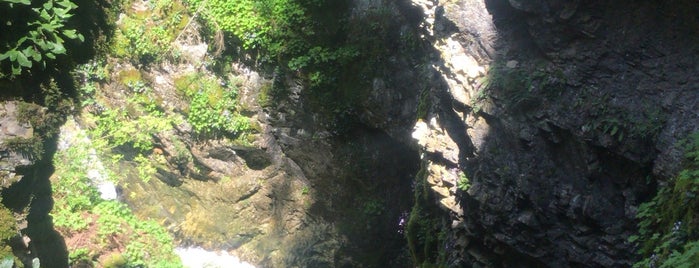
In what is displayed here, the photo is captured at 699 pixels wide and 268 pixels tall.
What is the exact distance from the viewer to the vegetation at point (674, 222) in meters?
3.65

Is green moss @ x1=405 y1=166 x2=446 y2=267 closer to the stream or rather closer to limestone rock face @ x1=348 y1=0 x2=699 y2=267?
limestone rock face @ x1=348 y1=0 x2=699 y2=267

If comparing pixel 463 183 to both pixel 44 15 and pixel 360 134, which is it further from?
pixel 44 15

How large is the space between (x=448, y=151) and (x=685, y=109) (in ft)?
7.83

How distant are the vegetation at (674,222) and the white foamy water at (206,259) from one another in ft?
19.0

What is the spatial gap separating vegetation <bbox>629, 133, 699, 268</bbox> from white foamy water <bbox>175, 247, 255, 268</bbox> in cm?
579

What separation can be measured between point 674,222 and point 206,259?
658cm

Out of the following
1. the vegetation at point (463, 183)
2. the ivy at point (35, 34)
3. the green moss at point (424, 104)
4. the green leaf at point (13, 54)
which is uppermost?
the green moss at point (424, 104)

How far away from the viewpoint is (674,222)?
3.91 metres

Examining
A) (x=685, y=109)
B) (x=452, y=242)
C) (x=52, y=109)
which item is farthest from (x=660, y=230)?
(x=52, y=109)

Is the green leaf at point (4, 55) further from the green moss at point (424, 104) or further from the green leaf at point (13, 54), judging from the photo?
the green moss at point (424, 104)

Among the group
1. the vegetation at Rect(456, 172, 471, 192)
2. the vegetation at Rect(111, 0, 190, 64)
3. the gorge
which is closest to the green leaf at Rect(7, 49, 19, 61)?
the gorge

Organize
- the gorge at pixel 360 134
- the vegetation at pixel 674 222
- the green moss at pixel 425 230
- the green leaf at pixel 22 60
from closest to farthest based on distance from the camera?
the vegetation at pixel 674 222
the gorge at pixel 360 134
the green leaf at pixel 22 60
the green moss at pixel 425 230

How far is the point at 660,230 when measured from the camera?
13.6 feet

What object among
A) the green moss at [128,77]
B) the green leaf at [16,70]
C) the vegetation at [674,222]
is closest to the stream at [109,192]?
the green moss at [128,77]
